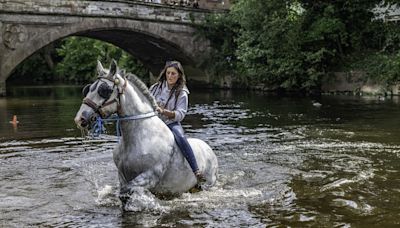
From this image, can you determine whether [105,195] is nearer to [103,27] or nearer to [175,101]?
[175,101]

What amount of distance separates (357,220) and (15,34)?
2733 centimetres

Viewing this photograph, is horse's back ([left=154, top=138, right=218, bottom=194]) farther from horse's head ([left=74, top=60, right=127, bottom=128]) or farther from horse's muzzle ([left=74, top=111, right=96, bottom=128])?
horse's muzzle ([left=74, top=111, right=96, bottom=128])

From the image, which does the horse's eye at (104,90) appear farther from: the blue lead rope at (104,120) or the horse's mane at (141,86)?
the horse's mane at (141,86)

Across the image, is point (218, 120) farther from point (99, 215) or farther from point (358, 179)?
point (99, 215)

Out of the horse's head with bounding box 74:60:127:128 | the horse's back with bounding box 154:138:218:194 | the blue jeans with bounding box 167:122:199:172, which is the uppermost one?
the horse's head with bounding box 74:60:127:128

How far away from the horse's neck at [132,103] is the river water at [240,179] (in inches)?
40.2

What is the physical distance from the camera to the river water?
6566mm

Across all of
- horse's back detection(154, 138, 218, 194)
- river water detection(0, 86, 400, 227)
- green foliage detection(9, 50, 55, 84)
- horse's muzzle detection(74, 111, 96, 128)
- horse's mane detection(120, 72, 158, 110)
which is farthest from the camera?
green foliage detection(9, 50, 55, 84)

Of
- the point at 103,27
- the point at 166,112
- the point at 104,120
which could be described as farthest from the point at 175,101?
the point at 103,27

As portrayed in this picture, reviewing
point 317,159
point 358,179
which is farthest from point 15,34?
point 358,179

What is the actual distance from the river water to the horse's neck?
40.2 inches

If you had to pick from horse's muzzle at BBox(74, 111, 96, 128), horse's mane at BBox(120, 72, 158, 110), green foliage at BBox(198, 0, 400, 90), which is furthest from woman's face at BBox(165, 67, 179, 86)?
green foliage at BBox(198, 0, 400, 90)

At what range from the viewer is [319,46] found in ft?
102

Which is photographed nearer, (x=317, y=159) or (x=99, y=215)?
(x=99, y=215)
